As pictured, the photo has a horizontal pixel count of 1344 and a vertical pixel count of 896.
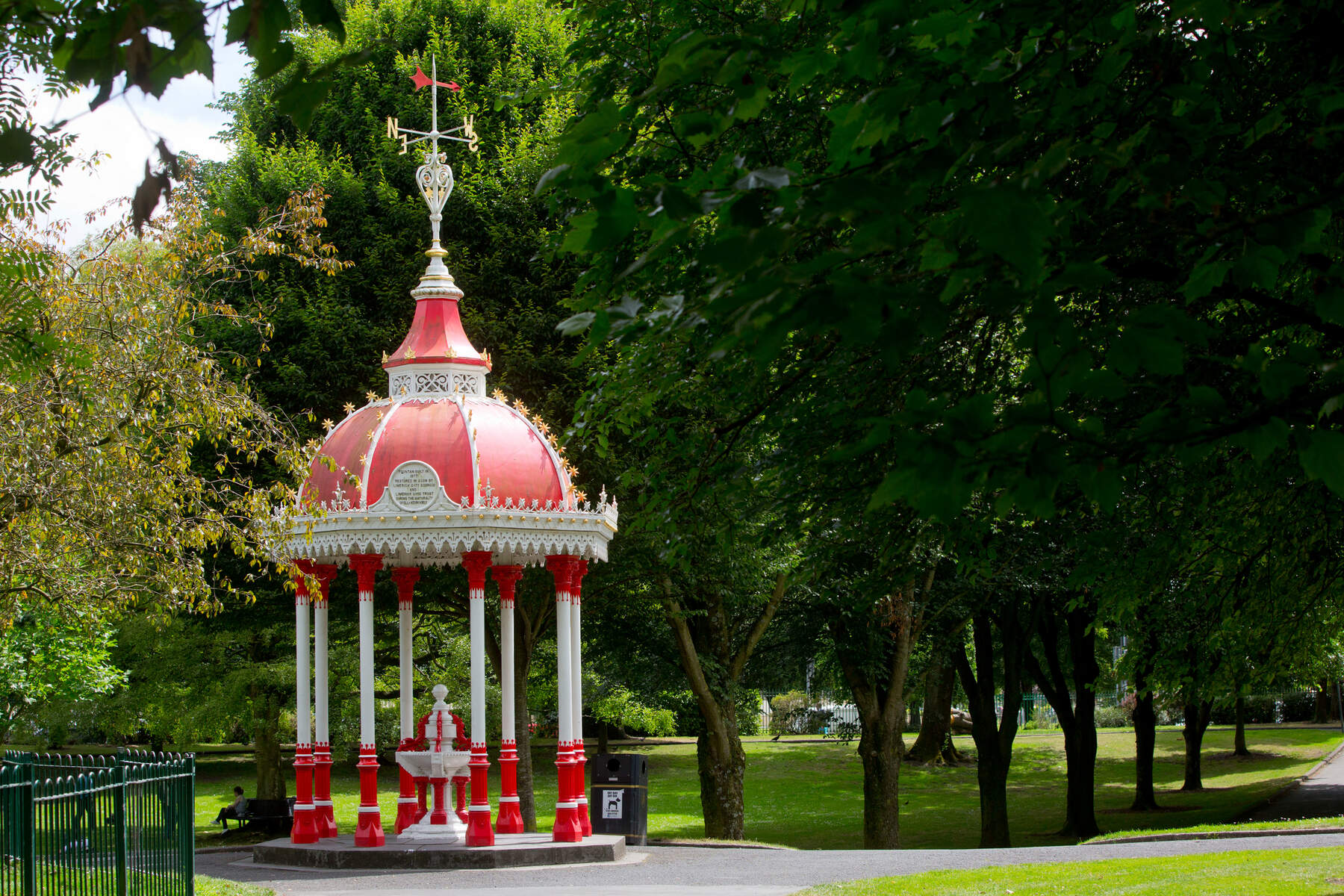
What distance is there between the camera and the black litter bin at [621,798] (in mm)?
18938

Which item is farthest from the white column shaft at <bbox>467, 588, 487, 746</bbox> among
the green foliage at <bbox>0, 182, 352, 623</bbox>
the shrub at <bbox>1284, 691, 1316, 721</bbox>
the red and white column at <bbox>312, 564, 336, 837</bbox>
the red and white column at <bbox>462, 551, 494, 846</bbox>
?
the shrub at <bbox>1284, 691, 1316, 721</bbox>

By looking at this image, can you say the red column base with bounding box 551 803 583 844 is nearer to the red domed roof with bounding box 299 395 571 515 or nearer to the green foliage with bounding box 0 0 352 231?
the red domed roof with bounding box 299 395 571 515

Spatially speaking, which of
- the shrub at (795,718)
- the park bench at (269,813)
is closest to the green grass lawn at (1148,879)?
the park bench at (269,813)

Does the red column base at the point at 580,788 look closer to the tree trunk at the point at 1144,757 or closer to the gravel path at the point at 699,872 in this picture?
the gravel path at the point at 699,872

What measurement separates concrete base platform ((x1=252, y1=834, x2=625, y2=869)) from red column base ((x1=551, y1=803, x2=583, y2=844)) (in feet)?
0.44

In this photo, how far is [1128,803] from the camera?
3203cm

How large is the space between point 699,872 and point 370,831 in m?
4.24

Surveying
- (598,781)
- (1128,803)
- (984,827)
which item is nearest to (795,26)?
(598,781)

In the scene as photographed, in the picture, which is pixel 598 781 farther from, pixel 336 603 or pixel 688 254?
pixel 688 254

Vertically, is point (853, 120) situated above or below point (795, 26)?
below

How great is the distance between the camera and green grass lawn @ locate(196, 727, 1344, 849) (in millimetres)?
28000

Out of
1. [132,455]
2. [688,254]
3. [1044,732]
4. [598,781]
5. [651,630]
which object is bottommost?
[1044,732]

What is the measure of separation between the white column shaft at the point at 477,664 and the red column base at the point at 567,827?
1.36 metres

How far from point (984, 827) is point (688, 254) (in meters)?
19.3
